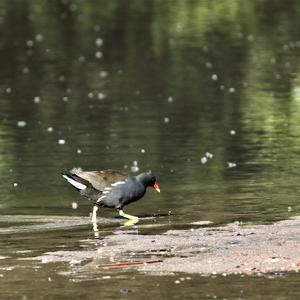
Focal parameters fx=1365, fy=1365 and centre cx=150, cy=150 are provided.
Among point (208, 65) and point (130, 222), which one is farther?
point (208, 65)

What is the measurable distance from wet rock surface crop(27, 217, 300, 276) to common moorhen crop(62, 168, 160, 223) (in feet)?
3.51

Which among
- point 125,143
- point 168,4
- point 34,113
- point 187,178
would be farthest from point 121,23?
point 187,178

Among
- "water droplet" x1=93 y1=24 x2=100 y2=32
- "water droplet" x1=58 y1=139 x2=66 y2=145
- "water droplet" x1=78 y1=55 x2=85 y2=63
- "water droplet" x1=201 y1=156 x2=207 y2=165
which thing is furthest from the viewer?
"water droplet" x1=93 y1=24 x2=100 y2=32

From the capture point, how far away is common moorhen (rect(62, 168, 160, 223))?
14969mm

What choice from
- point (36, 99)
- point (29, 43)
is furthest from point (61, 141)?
point (29, 43)

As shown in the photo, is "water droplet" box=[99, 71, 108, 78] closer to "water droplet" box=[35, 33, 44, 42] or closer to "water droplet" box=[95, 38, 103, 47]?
"water droplet" box=[95, 38, 103, 47]

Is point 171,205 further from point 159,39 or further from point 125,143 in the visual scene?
point 159,39

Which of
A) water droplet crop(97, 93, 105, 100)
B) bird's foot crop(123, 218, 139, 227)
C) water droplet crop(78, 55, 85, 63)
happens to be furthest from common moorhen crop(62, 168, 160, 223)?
water droplet crop(78, 55, 85, 63)

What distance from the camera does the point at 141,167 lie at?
18.7m

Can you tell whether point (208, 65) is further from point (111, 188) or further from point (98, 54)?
point (111, 188)

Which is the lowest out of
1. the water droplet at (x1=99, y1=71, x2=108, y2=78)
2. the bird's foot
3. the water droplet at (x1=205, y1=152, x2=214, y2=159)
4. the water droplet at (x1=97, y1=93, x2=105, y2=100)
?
the water droplet at (x1=99, y1=71, x2=108, y2=78)

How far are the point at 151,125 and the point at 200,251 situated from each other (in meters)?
10.9

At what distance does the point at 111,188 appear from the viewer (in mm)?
14961

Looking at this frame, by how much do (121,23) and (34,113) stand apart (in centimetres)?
1879
